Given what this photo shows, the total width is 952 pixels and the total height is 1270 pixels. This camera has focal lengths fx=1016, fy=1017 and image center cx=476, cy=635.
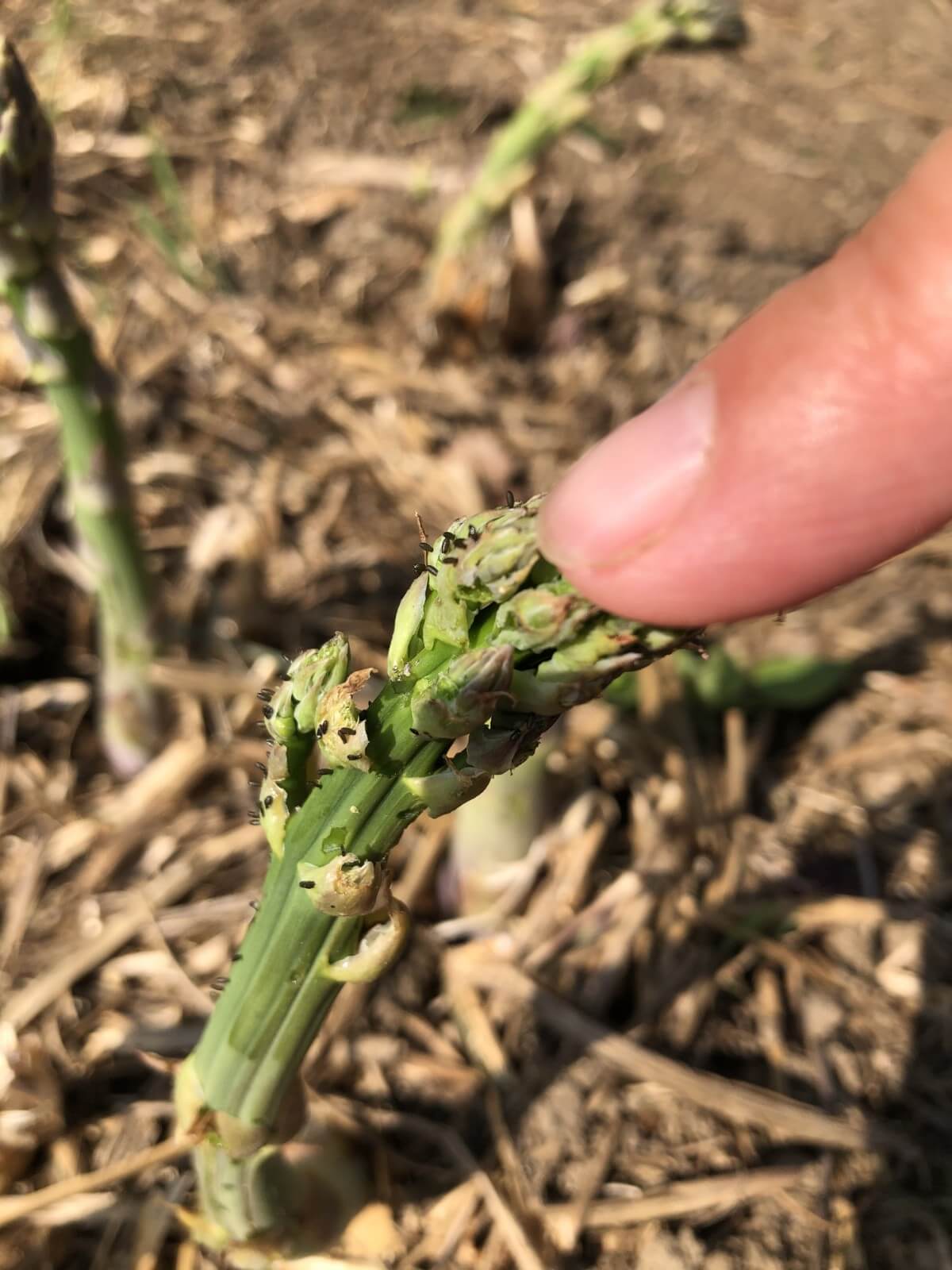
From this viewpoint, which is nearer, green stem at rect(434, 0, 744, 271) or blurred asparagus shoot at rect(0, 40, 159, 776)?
blurred asparagus shoot at rect(0, 40, 159, 776)

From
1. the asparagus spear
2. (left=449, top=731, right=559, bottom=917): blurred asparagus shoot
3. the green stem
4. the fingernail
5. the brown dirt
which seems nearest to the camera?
the asparagus spear

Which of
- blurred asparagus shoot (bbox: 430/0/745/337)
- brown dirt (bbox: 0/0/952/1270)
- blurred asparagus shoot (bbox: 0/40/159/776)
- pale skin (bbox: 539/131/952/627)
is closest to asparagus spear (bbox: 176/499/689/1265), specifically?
pale skin (bbox: 539/131/952/627)

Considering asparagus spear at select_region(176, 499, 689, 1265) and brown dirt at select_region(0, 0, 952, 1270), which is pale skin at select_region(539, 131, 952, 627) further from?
brown dirt at select_region(0, 0, 952, 1270)

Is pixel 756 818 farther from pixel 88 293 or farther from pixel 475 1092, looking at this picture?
pixel 88 293

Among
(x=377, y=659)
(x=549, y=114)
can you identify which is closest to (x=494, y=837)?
(x=377, y=659)

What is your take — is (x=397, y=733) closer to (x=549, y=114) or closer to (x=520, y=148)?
(x=520, y=148)
